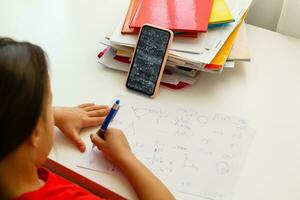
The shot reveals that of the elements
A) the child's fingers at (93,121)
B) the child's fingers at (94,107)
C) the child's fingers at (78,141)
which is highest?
the child's fingers at (94,107)

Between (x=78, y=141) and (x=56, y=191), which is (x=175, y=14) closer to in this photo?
(x=78, y=141)

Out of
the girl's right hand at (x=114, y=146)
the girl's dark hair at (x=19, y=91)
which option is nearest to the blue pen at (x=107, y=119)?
the girl's right hand at (x=114, y=146)

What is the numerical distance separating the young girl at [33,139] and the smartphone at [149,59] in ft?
0.54

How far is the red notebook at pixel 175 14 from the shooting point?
111 centimetres

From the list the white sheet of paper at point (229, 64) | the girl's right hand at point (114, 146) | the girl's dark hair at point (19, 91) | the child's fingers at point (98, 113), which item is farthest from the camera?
the white sheet of paper at point (229, 64)

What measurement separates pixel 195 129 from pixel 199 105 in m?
0.08

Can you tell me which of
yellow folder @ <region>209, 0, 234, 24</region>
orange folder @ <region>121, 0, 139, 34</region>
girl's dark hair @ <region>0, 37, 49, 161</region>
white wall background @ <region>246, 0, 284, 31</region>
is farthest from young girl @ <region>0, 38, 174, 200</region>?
white wall background @ <region>246, 0, 284, 31</region>

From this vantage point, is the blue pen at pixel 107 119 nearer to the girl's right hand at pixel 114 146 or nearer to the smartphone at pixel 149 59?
the girl's right hand at pixel 114 146

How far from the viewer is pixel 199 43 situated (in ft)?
3.63

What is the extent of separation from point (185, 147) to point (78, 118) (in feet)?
0.79

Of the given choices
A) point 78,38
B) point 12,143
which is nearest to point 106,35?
point 78,38

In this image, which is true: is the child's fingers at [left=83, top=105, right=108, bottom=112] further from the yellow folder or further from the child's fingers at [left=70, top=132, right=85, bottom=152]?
the yellow folder

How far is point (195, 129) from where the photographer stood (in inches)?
38.9

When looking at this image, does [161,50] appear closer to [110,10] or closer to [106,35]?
[106,35]
